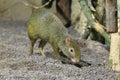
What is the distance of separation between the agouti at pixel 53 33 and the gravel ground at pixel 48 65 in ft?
0.53

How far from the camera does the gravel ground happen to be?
3.85 meters

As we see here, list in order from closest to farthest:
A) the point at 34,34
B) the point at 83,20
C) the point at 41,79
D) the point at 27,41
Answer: the point at 41,79 < the point at 34,34 < the point at 27,41 < the point at 83,20

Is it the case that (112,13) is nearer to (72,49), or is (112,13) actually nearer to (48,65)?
(72,49)

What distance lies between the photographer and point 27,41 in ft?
20.3

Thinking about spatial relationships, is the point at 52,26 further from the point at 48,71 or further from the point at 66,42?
the point at 48,71

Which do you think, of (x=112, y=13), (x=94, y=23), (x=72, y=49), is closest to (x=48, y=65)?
(x=72, y=49)

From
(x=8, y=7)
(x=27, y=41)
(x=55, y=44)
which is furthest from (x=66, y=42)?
(x=8, y=7)

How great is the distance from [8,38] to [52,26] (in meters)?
2.00

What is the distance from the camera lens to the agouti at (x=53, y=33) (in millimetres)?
4266

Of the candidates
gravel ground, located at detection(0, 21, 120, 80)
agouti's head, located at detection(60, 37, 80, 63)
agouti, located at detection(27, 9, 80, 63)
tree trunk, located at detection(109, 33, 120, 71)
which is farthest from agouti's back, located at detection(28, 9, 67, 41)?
tree trunk, located at detection(109, 33, 120, 71)

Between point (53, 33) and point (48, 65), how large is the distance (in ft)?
1.34

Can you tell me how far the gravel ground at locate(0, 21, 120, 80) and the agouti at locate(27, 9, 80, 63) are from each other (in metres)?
0.16

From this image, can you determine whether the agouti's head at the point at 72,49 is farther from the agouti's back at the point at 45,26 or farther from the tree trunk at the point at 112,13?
the tree trunk at the point at 112,13

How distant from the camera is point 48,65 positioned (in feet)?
14.1
